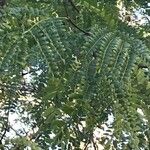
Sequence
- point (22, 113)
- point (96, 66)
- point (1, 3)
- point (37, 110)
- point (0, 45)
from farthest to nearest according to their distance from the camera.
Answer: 1. point (22, 113)
2. point (37, 110)
3. point (1, 3)
4. point (96, 66)
5. point (0, 45)

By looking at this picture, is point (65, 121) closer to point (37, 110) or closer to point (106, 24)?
point (106, 24)

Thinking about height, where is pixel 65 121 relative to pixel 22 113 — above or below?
below

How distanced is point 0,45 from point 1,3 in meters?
0.65

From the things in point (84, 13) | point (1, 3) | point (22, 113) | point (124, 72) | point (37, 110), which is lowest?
point (124, 72)

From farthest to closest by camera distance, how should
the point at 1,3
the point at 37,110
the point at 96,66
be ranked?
the point at 37,110 < the point at 1,3 < the point at 96,66

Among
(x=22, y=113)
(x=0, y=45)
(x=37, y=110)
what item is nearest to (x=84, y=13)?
(x=0, y=45)

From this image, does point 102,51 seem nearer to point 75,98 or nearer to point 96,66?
point 96,66

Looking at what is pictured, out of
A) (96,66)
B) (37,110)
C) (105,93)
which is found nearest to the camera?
(96,66)

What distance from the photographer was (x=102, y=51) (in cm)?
115

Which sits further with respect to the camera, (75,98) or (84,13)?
(84,13)

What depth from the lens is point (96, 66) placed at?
1.22 metres

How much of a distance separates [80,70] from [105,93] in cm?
13

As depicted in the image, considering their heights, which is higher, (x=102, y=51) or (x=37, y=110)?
(x=37, y=110)

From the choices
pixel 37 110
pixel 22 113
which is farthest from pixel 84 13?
pixel 22 113
